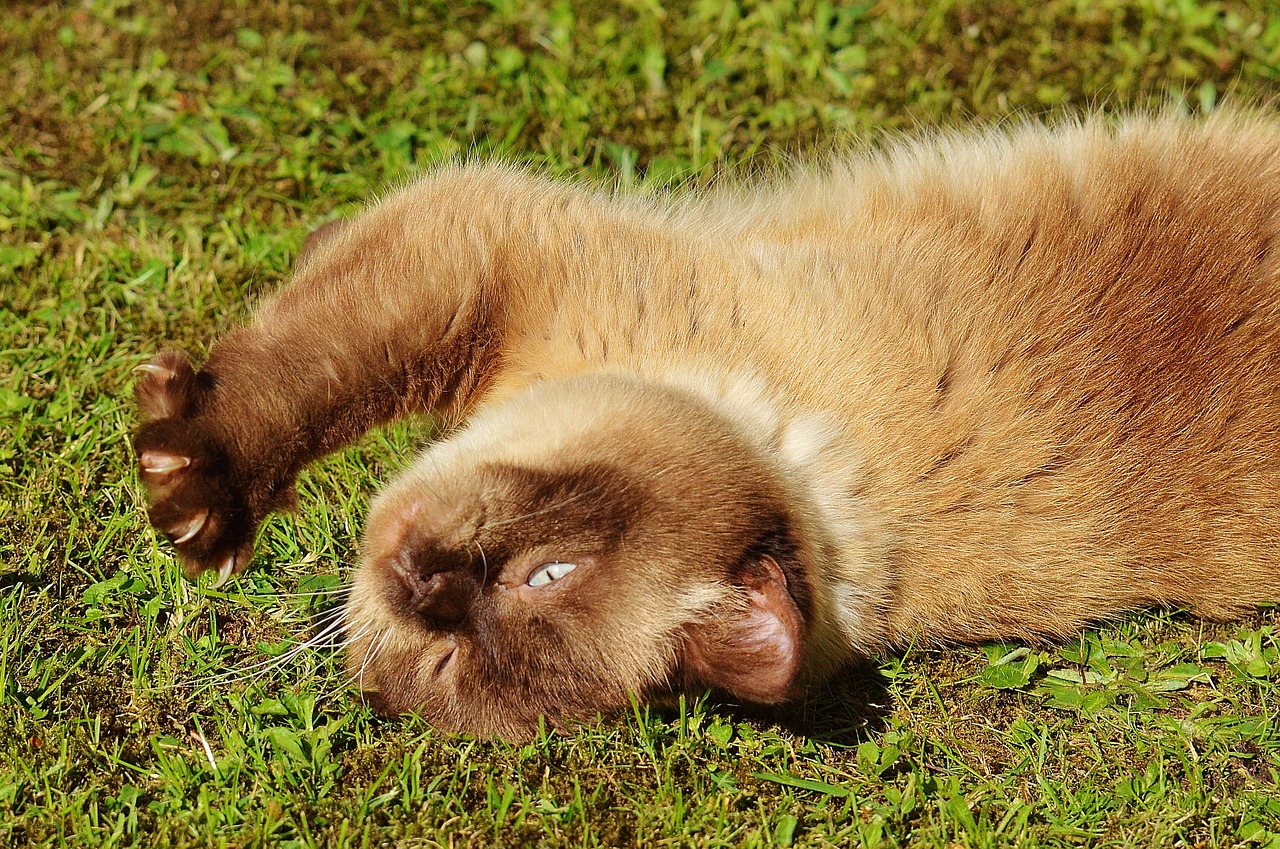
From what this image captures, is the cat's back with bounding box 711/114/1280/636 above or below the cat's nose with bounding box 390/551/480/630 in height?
above

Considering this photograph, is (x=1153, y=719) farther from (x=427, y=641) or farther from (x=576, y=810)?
(x=427, y=641)

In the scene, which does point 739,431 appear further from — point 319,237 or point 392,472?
point 319,237

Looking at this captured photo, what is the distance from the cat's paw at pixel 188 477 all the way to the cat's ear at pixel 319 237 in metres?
0.88

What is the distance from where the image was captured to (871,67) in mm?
5602

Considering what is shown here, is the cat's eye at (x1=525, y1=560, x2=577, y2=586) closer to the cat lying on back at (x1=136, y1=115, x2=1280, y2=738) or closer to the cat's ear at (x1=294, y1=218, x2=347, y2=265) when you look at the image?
the cat lying on back at (x1=136, y1=115, x2=1280, y2=738)

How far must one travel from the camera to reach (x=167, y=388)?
11.2 feet

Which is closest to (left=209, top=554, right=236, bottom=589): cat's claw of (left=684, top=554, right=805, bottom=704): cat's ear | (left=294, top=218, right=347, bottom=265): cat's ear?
(left=294, top=218, right=347, bottom=265): cat's ear

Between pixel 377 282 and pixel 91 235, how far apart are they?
177cm

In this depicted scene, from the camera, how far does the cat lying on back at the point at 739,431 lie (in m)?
3.20

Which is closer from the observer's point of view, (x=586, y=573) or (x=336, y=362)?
(x=586, y=573)

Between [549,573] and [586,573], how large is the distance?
10 cm

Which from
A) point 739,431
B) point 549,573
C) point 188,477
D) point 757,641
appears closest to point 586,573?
point 549,573

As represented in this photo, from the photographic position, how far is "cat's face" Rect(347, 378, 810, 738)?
3.15 metres

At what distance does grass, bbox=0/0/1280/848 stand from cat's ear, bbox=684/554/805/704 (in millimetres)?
454
